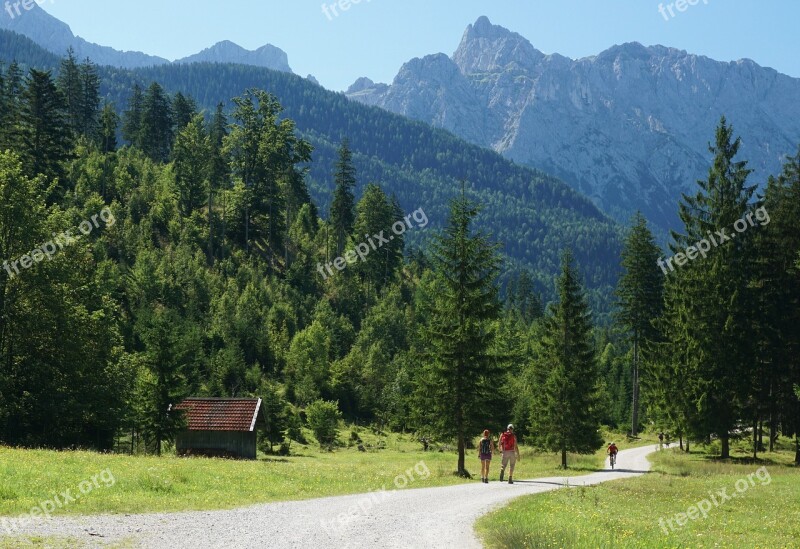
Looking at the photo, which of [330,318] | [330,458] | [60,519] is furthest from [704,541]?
[330,318]

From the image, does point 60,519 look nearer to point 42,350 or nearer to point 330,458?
point 42,350

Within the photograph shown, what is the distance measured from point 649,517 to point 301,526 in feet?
33.5

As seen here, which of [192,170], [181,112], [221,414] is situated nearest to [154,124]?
[181,112]

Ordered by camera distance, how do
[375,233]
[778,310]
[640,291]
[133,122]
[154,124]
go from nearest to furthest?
[778,310] < [640,291] < [375,233] < [154,124] < [133,122]

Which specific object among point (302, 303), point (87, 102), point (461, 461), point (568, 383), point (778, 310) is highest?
point (87, 102)

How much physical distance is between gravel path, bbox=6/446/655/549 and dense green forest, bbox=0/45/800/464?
Answer: 40.5ft

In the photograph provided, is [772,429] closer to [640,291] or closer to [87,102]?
[640,291]

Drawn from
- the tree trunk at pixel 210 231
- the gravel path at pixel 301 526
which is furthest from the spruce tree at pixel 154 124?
the gravel path at pixel 301 526

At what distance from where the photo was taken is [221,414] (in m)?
43.3

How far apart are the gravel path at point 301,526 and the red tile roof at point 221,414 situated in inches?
969

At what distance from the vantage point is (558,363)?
43.1 m

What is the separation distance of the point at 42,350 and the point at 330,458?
23.3 metres

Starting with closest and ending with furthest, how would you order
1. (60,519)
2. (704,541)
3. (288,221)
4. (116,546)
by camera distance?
(116,546), (60,519), (704,541), (288,221)

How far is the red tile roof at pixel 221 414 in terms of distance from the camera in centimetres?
4247
